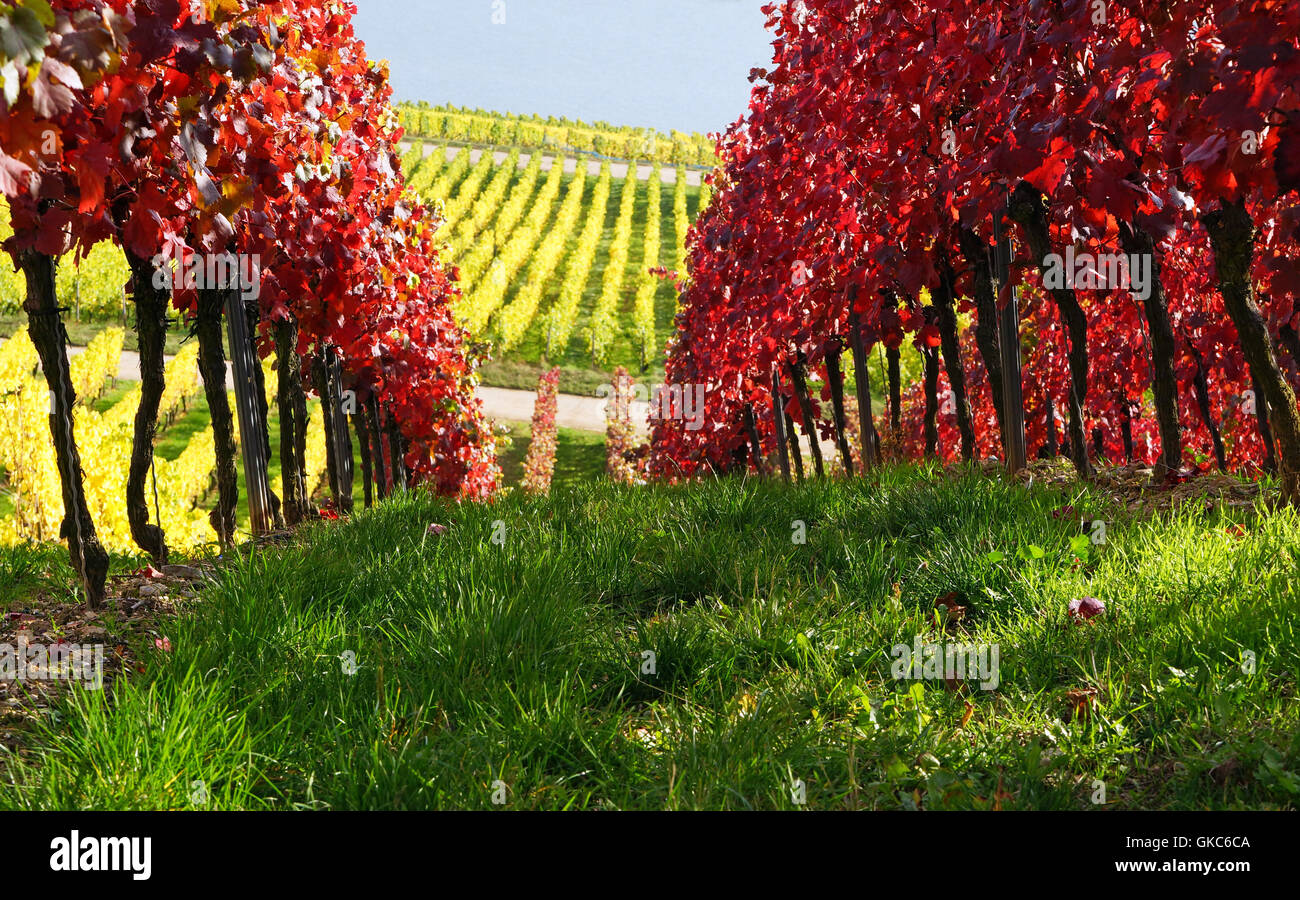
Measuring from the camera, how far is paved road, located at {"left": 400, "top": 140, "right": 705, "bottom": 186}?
56969mm

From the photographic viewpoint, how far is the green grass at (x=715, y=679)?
187cm

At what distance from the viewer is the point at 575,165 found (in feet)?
194

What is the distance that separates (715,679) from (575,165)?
196ft

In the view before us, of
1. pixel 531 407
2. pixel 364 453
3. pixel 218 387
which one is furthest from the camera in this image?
pixel 531 407

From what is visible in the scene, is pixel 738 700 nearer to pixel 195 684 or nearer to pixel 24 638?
pixel 195 684

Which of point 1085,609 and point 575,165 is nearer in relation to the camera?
point 1085,609

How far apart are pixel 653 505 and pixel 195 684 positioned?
6.81ft

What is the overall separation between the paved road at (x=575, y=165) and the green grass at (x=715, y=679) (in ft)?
180

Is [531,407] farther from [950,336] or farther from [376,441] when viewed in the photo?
[950,336]
